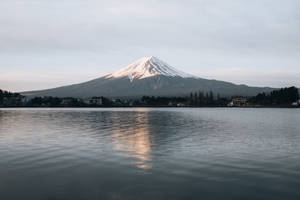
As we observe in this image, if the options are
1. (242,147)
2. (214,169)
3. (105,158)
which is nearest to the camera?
(214,169)

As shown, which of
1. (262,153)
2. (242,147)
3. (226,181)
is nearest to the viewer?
(226,181)

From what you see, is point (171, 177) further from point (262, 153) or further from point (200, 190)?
point (262, 153)

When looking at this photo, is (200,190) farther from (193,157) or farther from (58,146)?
(58,146)

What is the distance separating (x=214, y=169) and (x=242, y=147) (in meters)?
10.6

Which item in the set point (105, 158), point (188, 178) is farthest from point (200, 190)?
point (105, 158)

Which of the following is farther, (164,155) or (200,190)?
(164,155)

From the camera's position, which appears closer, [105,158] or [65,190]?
[65,190]

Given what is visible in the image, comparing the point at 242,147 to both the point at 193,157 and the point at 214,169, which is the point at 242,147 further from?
the point at 214,169

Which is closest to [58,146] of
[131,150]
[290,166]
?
[131,150]

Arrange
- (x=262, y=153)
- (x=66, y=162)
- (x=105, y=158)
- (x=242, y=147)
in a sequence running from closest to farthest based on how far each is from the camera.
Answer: (x=66, y=162)
(x=105, y=158)
(x=262, y=153)
(x=242, y=147)

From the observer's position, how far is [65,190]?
46.0 feet

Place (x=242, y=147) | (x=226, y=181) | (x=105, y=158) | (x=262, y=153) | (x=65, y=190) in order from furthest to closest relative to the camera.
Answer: (x=242, y=147)
(x=262, y=153)
(x=105, y=158)
(x=226, y=181)
(x=65, y=190)

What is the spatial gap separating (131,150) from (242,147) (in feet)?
34.5

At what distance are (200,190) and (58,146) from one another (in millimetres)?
17993
